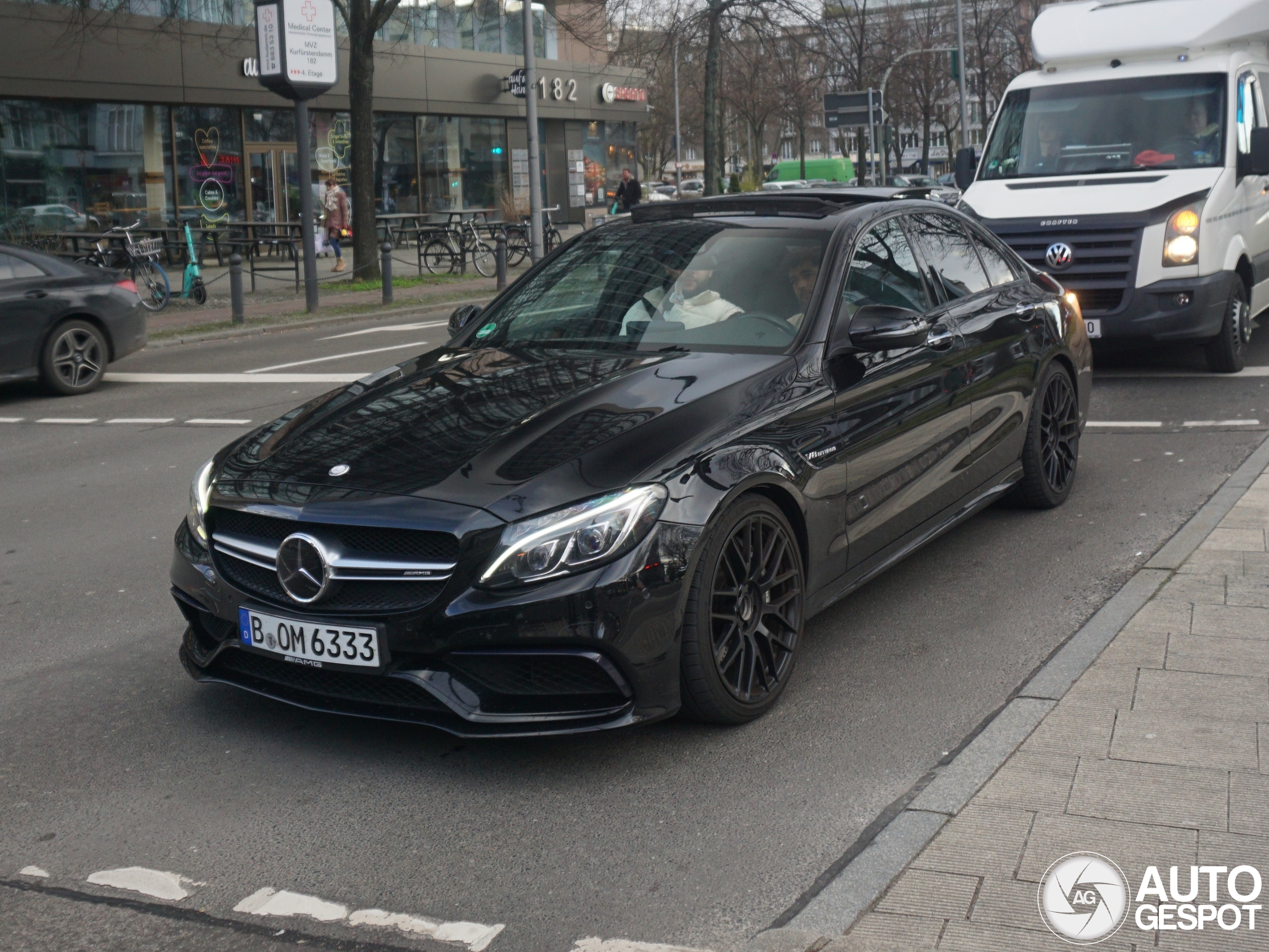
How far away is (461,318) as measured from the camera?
6109 mm

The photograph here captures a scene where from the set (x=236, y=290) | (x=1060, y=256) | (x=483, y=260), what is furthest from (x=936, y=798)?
(x=483, y=260)

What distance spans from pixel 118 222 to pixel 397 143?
9.02m

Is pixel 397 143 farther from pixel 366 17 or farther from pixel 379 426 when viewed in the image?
pixel 379 426

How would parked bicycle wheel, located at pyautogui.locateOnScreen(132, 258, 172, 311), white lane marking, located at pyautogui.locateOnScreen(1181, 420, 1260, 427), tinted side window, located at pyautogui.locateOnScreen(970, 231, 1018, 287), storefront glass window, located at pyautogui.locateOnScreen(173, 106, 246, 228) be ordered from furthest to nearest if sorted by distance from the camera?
storefront glass window, located at pyautogui.locateOnScreen(173, 106, 246, 228) < parked bicycle wheel, located at pyautogui.locateOnScreen(132, 258, 172, 311) < white lane marking, located at pyautogui.locateOnScreen(1181, 420, 1260, 427) < tinted side window, located at pyautogui.locateOnScreen(970, 231, 1018, 287)

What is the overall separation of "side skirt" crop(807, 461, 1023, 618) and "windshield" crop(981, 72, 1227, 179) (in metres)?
5.68

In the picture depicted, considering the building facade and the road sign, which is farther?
the road sign

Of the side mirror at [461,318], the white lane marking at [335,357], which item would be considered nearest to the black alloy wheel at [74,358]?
the white lane marking at [335,357]

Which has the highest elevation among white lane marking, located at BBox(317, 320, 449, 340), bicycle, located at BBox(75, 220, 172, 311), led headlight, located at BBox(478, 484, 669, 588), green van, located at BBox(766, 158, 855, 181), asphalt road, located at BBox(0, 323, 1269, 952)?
green van, located at BBox(766, 158, 855, 181)

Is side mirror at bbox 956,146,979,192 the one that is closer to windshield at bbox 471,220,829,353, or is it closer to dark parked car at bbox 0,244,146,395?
windshield at bbox 471,220,829,353

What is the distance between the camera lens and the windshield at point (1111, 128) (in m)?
11.1

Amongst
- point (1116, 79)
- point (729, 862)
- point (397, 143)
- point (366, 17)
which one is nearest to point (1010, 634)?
point (729, 862)

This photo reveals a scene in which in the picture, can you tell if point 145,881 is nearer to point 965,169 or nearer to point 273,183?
point 965,169

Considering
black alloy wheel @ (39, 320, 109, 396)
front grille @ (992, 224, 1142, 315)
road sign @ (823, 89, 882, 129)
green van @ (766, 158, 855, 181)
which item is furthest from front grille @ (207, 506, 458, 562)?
green van @ (766, 158, 855, 181)

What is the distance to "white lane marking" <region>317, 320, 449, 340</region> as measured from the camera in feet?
56.2
